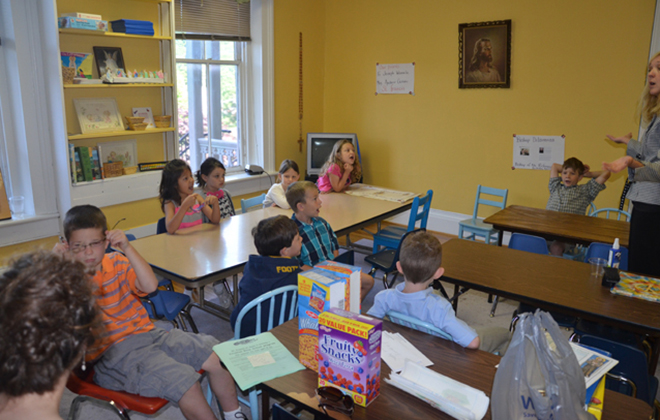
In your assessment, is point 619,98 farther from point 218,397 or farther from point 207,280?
point 218,397

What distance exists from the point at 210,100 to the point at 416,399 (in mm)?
4450

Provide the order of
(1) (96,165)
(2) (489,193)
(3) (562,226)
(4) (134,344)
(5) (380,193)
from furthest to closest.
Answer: (2) (489,193)
(5) (380,193)
(1) (96,165)
(3) (562,226)
(4) (134,344)

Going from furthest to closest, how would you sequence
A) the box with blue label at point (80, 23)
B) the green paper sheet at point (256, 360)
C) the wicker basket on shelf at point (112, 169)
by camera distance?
1. the wicker basket on shelf at point (112, 169)
2. the box with blue label at point (80, 23)
3. the green paper sheet at point (256, 360)

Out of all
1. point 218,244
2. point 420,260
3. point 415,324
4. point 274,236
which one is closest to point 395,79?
point 218,244

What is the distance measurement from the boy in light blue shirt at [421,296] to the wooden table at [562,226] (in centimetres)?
144

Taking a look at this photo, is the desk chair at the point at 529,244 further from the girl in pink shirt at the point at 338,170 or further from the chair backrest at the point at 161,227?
the chair backrest at the point at 161,227

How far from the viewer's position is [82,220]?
1896 millimetres

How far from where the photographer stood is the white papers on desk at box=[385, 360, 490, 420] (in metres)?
1.28

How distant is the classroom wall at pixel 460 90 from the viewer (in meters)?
4.36

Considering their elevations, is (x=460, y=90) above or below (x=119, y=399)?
above

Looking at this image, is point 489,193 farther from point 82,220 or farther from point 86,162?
point 82,220

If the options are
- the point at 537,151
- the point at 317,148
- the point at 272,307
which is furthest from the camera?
the point at 317,148

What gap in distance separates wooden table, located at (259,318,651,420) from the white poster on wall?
363 cm

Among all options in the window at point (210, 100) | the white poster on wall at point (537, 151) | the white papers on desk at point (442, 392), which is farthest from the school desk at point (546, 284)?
the window at point (210, 100)
